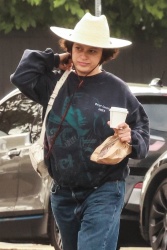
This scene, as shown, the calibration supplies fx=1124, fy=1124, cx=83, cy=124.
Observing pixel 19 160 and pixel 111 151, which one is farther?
pixel 19 160

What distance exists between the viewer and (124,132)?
5.76m

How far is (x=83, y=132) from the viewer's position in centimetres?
583

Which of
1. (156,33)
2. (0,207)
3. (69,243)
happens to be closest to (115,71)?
(156,33)

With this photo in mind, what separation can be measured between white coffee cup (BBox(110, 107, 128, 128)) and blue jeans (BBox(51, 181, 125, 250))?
1.49 ft

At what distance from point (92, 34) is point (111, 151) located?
0.70m

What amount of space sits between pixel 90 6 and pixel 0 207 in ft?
27.8

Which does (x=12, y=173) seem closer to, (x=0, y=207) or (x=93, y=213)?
(x=0, y=207)

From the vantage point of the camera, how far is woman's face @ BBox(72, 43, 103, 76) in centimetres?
597

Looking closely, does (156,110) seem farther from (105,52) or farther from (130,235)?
(105,52)

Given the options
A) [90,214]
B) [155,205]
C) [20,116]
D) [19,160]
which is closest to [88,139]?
[90,214]

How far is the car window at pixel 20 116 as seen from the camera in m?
9.68

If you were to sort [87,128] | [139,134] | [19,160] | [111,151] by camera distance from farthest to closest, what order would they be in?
[19,160], [139,134], [87,128], [111,151]

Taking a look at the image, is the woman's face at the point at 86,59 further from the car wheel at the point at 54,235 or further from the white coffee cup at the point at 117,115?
the car wheel at the point at 54,235

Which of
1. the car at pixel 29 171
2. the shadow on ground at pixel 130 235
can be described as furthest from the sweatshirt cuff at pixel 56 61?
the shadow on ground at pixel 130 235
